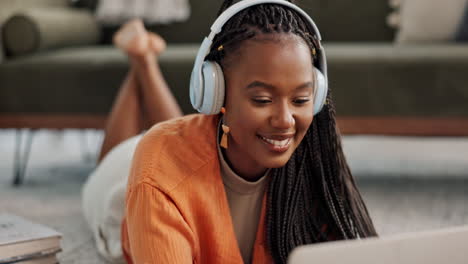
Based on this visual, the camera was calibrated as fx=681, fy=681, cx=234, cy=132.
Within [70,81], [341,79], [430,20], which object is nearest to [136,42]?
[70,81]

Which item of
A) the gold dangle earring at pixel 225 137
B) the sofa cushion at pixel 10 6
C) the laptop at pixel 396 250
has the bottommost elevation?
the laptop at pixel 396 250

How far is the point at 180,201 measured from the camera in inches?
43.3

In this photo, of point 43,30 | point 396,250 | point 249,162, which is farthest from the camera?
point 43,30

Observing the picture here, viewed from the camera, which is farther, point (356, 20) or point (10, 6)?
point (356, 20)

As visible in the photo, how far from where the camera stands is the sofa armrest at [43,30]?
7.80 ft

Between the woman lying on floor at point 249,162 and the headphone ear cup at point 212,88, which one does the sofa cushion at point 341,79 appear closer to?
the woman lying on floor at point 249,162

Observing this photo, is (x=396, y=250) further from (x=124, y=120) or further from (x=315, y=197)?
(x=124, y=120)

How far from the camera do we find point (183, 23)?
9.29 ft

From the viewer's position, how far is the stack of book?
1.25 meters

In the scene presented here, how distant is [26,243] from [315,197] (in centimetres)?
55

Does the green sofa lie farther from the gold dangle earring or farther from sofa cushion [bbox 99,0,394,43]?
the gold dangle earring

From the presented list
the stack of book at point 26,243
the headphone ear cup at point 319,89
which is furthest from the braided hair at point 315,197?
the stack of book at point 26,243

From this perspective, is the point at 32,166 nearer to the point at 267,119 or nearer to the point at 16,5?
the point at 16,5

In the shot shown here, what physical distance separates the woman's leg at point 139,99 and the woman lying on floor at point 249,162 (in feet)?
1.99
